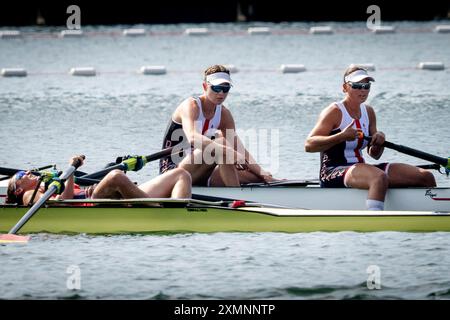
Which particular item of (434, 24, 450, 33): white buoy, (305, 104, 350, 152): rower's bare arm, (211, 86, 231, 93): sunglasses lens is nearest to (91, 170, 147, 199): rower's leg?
(211, 86, 231, 93): sunglasses lens

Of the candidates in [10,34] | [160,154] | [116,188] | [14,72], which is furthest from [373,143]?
[10,34]

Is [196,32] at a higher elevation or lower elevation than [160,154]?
higher

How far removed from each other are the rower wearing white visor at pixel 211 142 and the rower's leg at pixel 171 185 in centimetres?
37

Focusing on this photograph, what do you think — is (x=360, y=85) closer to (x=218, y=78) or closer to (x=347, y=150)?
(x=347, y=150)

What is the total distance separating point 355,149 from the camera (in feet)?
44.6

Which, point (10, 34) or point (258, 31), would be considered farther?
point (258, 31)


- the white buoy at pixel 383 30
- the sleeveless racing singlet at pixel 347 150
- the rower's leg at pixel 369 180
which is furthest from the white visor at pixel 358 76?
the white buoy at pixel 383 30

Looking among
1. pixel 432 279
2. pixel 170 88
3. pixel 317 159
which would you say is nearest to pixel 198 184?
pixel 432 279

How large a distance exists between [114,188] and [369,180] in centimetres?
258

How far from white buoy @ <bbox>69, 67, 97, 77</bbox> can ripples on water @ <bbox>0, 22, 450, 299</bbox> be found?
1.17 ft

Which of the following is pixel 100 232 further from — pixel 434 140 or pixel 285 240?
pixel 434 140

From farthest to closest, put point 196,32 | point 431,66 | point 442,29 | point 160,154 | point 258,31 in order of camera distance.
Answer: point 196,32
point 258,31
point 442,29
point 431,66
point 160,154

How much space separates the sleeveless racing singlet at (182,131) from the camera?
13641 millimetres

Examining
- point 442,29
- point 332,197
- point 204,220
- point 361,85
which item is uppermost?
point 442,29
